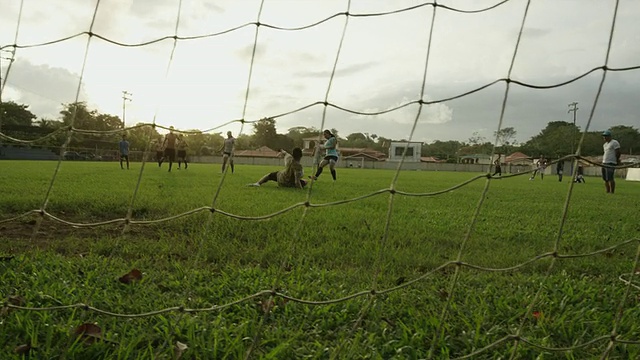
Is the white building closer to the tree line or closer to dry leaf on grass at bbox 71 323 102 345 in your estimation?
the tree line

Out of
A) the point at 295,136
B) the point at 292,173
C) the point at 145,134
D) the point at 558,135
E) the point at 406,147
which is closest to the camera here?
the point at 406,147

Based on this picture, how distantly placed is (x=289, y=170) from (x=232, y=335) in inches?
225

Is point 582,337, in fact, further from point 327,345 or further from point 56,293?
point 56,293

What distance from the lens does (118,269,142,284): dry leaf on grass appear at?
6.88ft

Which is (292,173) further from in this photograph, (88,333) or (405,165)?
(405,165)

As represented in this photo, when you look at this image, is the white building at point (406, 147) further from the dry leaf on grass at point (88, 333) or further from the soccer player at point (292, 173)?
the soccer player at point (292, 173)

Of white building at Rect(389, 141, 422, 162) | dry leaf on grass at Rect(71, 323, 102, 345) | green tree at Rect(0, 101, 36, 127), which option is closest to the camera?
dry leaf on grass at Rect(71, 323, 102, 345)

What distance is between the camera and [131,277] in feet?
7.01

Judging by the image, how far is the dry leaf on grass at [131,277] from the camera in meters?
2.10

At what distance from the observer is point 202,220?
3645mm

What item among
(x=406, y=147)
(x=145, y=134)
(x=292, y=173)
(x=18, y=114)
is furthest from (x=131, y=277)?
(x=18, y=114)

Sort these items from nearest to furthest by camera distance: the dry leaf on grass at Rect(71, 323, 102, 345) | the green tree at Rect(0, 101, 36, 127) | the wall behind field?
1. the dry leaf on grass at Rect(71, 323, 102, 345)
2. the green tree at Rect(0, 101, 36, 127)
3. the wall behind field

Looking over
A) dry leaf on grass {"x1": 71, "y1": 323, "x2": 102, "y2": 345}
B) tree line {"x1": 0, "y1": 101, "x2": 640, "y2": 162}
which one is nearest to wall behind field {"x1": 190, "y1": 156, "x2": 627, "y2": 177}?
tree line {"x1": 0, "y1": 101, "x2": 640, "y2": 162}

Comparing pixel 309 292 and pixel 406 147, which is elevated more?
pixel 406 147
